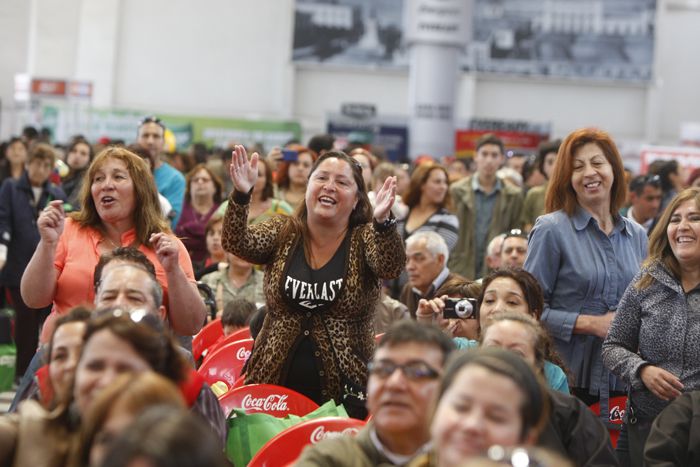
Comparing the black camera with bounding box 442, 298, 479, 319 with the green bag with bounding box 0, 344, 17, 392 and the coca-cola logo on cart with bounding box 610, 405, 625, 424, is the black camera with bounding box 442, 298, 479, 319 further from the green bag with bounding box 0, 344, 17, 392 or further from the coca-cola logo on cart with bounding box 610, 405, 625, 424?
the green bag with bounding box 0, 344, 17, 392

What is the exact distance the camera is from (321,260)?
5.90 m

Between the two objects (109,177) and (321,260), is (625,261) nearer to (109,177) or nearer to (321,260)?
(321,260)

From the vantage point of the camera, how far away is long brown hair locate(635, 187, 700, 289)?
5.52 m

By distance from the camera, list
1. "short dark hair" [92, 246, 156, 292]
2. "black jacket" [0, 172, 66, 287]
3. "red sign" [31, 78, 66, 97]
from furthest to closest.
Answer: "red sign" [31, 78, 66, 97] < "black jacket" [0, 172, 66, 287] < "short dark hair" [92, 246, 156, 292]

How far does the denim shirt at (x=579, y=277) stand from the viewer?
604 cm

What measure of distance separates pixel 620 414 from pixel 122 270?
2.39m

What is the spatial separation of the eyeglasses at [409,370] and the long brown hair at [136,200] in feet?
7.63

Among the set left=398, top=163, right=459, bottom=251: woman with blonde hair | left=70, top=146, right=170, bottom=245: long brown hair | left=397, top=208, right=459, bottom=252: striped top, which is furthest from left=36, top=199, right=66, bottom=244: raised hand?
left=398, top=163, right=459, bottom=251: woman with blonde hair

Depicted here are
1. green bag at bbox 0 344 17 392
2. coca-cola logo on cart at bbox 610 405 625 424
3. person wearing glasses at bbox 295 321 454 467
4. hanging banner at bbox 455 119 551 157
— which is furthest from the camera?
hanging banner at bbox 455 119 551 157

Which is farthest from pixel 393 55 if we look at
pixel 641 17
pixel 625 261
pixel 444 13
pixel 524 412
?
pixel 524 412

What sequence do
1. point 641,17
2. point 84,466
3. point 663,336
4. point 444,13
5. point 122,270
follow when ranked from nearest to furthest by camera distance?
point 84,466, point 122,270, point 663,336, point 444,13, point 641,17

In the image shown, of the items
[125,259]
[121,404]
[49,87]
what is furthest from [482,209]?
[49,87]

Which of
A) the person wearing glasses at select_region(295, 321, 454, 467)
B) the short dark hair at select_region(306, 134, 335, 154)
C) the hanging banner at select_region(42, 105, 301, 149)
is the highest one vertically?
the hanging banner at select_region(42, 105, 301, 149)

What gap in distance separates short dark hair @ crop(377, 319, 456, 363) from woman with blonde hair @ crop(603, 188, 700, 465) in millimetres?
1627
